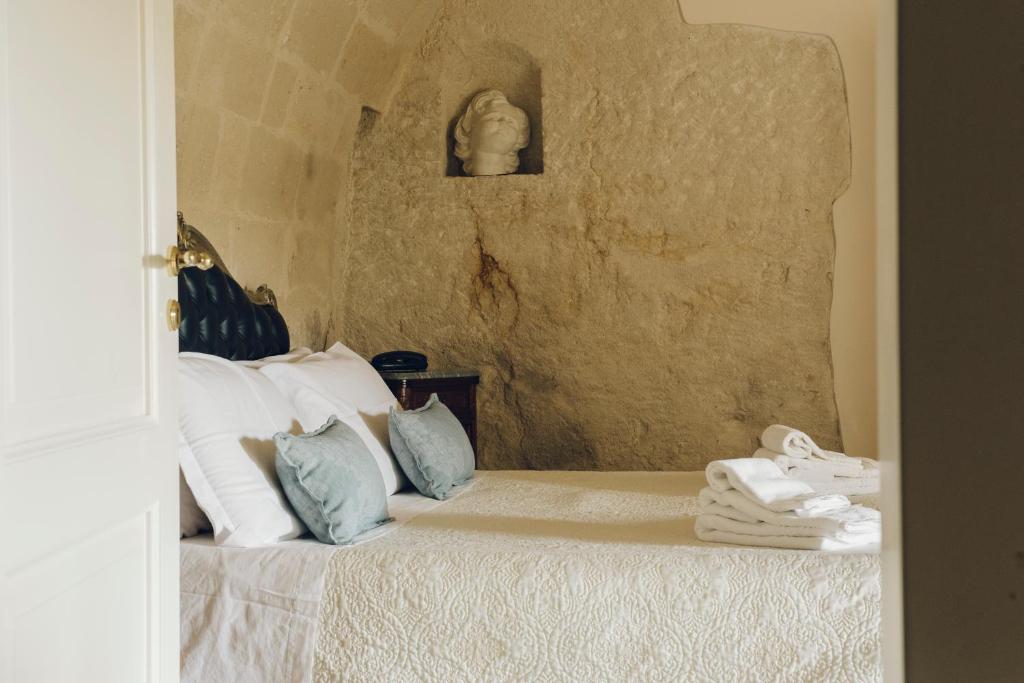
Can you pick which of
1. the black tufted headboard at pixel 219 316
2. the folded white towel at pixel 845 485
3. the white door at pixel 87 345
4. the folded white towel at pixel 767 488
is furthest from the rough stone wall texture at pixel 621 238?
the white door at pixel 87 345

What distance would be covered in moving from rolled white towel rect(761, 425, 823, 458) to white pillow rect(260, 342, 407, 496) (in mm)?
1076

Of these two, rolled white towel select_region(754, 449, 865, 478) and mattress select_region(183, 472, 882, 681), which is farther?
rolled white towel select_region(754, 449, 865, 478)

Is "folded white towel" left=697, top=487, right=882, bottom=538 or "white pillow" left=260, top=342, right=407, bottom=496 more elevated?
"white pillow" left=260, top=342, right=407, bottom=496

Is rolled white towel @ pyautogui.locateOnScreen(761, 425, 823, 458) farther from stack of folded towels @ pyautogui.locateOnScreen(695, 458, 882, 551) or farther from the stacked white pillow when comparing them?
the stacked white pillow

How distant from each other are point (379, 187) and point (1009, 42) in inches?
159

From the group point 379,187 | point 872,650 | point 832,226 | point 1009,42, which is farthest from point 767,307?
point 1009,42

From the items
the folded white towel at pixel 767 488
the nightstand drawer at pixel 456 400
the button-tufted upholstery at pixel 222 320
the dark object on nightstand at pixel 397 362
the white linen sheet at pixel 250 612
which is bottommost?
the white linen sheet at pixel 250 612

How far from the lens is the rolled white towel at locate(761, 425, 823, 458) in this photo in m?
2.70

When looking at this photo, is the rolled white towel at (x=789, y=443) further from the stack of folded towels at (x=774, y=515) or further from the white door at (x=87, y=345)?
the white door at (x=87, y=345)

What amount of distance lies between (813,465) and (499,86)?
2.48 meters

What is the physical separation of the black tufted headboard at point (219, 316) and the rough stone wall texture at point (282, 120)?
0.23m

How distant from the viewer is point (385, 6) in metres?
3.95

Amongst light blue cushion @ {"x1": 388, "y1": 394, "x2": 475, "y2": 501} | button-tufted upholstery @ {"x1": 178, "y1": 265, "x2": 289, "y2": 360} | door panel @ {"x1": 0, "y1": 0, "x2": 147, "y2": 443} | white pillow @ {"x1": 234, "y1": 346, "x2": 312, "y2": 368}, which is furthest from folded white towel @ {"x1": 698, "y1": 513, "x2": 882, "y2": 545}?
button-tufted upholstery @ {"x1": 178, "y1": 265, "x2": 289, "y2": 360}

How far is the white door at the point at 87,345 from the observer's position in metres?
0.98
